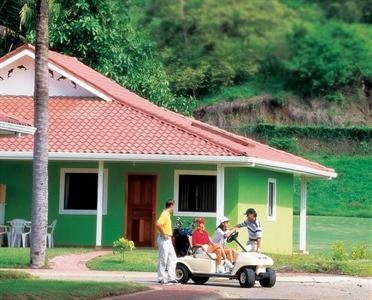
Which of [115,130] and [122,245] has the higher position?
[115,130]

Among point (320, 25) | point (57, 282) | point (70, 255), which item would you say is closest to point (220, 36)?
point (320, 25)

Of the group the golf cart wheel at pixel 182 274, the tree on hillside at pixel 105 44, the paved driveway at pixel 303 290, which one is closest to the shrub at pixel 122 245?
the paved driveway at pixel 303 290

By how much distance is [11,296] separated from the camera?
14.2 m

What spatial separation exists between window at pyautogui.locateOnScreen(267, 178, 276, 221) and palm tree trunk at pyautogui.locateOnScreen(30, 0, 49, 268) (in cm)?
1015

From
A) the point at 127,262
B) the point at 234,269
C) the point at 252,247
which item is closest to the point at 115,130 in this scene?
the point at 127,262

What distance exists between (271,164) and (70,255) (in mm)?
6296

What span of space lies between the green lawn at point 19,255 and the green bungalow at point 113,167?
1.35 m

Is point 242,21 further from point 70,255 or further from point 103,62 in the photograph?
point 103,62

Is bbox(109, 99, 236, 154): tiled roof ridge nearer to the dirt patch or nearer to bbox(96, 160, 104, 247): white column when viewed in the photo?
bbox(96, 160, 104, 247): white column

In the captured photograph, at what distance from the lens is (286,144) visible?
63.6m

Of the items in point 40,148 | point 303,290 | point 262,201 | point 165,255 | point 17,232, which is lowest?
point 303,290

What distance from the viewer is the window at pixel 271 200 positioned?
104ft

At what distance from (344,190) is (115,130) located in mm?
36052

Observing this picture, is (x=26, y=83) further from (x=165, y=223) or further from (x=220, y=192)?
(x=165, y=223)
